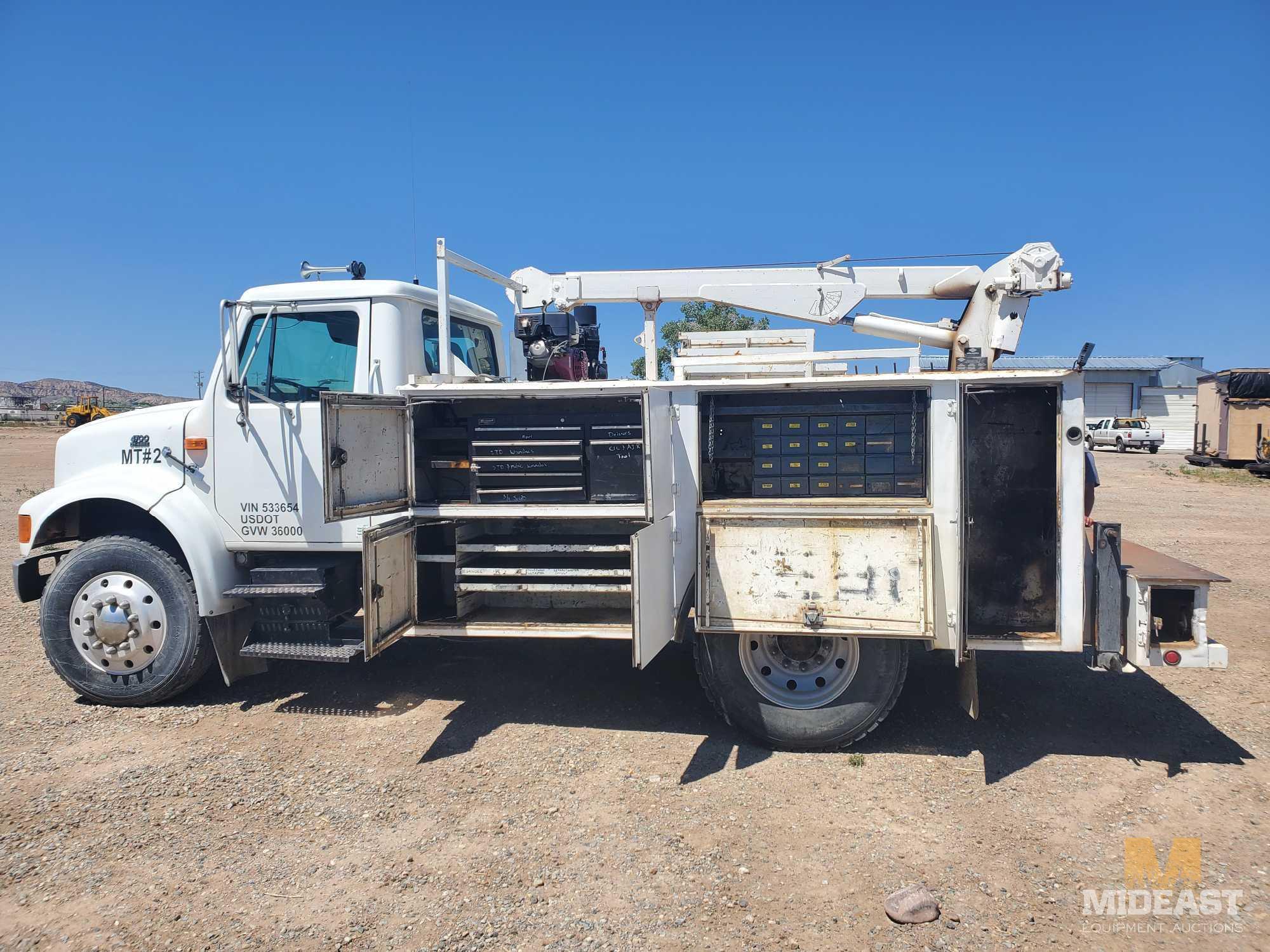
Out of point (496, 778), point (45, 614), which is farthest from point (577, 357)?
point (45, 614)

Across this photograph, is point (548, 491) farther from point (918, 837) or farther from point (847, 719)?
point (918, 837)

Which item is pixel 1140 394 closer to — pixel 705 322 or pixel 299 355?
pixel 705 322

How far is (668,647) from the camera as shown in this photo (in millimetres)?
6297

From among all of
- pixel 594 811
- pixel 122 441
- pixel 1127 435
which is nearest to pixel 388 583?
pixel 594 811

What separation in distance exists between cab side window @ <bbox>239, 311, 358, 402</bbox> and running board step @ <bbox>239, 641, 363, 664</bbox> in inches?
60.8

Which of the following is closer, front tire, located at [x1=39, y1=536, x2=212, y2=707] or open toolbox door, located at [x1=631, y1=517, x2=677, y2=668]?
open toolbox door, located at [x1=631, y1=517, x2=677, y2=668]

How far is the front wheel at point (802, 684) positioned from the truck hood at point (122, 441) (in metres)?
3.62

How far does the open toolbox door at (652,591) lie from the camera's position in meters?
3.72

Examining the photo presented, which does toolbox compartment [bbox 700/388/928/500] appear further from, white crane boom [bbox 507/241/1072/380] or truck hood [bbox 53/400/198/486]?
truck hood [bbox 53/400/198/486]

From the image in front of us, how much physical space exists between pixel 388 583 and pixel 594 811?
174 centimetres

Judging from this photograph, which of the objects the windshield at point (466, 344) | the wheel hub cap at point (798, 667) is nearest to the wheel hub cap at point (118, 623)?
the windshield at point (466, 344)

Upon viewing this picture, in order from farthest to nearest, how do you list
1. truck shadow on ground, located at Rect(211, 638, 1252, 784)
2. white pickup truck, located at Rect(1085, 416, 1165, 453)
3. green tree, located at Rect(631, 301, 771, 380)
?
white pickup truck, located at Rect(1085, 416, 1165, 453) → green tree, located at Rect(631, 301, 771, 380) → truck shadow on ground, located at Rect(211, 638, 1252, 784)

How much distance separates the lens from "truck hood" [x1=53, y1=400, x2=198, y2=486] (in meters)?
4.93

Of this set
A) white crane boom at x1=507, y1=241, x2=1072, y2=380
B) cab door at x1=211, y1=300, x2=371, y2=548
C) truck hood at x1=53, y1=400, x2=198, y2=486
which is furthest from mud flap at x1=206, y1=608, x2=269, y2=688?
white crane boom at x1=507, y1=241, x2=1072, y2=380
